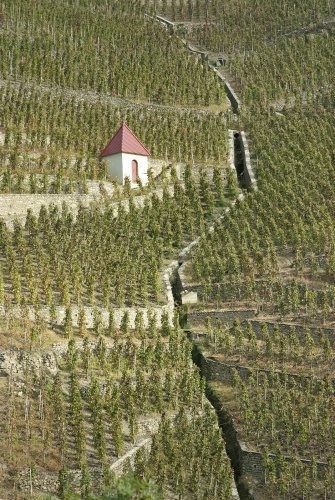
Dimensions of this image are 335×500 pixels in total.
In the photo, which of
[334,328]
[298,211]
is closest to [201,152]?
[298,211]

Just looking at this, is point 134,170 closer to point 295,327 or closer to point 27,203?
point 27,203

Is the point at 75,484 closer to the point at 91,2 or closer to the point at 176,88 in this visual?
the point at 176,88

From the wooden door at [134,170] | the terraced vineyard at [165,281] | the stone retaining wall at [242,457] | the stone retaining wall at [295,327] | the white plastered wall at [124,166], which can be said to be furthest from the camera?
the wooden door at [134,170]

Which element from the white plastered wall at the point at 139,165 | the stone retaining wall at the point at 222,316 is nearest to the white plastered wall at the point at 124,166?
the white plastered wall at the point at 139,165

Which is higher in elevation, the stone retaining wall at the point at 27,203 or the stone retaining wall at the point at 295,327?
the stone retaining wall at the point at 27,203

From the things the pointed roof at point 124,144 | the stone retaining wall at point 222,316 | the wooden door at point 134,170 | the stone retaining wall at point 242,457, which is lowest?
the stone retaining wall at point 242,457

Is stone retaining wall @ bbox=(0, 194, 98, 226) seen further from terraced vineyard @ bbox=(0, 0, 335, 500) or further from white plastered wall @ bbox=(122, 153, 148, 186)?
white plastered wall @ bbox=(122, 153, 148, 186)

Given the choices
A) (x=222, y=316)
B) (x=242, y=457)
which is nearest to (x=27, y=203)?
(x=222, y=316)

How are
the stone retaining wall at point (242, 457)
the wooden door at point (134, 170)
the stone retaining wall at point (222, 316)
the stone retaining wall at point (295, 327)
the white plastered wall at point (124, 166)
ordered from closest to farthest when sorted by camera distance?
the stone retaining wall at point (242, 457)
the stone retaining wall at point (295, 327)
the stone retaining wall at point (222, 316)
the white plastered wall at point (124, 166)
the wooden door at point (134, 170)

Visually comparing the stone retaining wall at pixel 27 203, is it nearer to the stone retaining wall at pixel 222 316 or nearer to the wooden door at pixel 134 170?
the wooden door at pixel 134 170

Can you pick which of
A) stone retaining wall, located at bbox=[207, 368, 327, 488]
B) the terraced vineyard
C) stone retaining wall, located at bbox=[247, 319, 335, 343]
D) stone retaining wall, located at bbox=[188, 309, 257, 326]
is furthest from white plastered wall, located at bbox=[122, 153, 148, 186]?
stone retaining wall, located at bbox=[207, 368, 327, 488]
